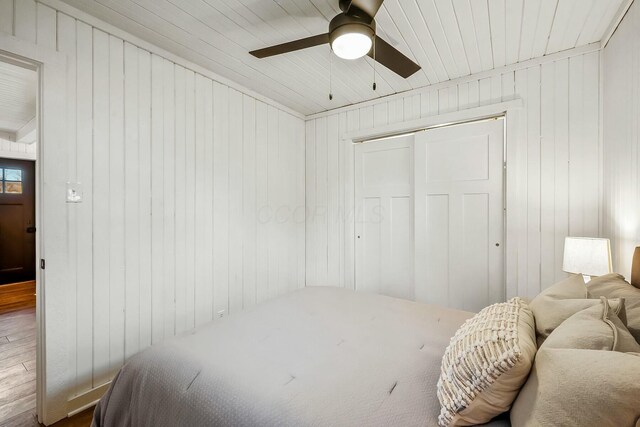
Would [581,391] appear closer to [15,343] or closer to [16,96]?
[15,343]

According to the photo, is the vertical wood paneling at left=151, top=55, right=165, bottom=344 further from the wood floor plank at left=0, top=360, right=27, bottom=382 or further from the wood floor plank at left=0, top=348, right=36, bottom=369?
the wood floor plank at left=0, top=348, right=36, bottom=369

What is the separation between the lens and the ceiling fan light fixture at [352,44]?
57.7 inches

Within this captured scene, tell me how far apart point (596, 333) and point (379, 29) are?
2052 millimetres

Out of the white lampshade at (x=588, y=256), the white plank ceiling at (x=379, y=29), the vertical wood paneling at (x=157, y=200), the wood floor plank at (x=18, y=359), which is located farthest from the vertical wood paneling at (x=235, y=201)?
the white lampshade at (x=588, y=256)

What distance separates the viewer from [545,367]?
30.2 inches

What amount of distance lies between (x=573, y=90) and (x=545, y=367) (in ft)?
8.22

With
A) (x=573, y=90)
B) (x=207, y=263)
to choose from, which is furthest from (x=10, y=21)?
(x=573, y=90)

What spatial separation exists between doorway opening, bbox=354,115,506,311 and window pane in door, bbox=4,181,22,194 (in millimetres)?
5463

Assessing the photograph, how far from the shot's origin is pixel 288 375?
3.69 feet

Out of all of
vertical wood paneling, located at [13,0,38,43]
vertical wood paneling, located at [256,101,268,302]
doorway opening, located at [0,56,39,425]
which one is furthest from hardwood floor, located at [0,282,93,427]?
vertical wood paneling, located at [13,0,38,43]

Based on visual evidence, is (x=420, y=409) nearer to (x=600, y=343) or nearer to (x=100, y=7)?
(x=600, y=343)

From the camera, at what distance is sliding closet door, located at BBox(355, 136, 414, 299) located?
3.14 metres

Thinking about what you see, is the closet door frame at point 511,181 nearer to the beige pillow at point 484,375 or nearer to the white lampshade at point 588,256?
the white lampshade at point 588,256

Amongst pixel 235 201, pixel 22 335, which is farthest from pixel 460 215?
pixel 22 335
